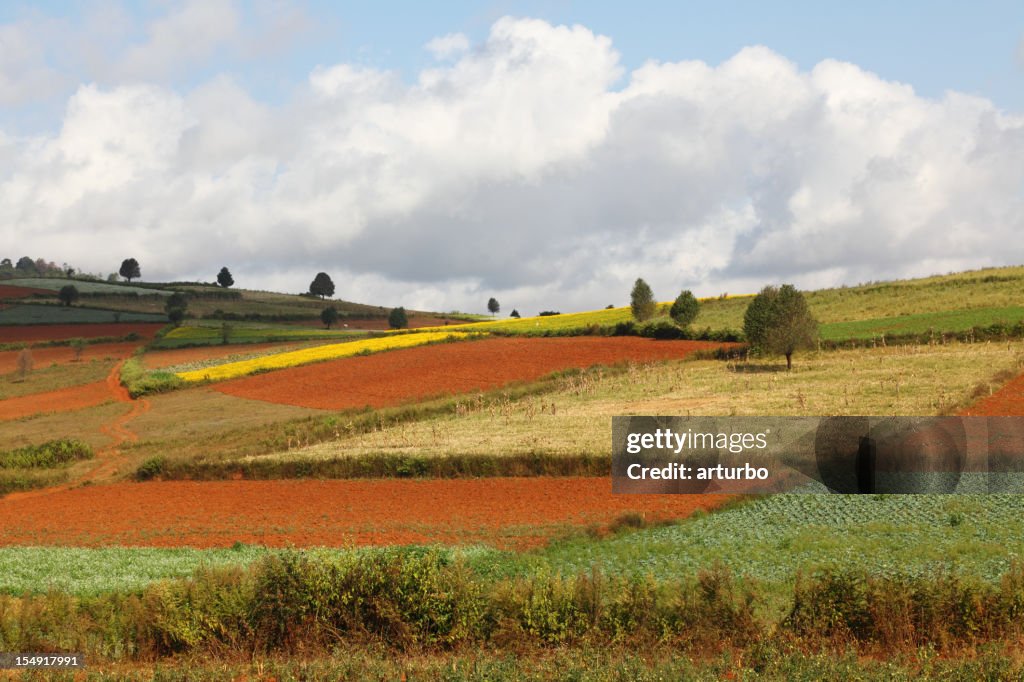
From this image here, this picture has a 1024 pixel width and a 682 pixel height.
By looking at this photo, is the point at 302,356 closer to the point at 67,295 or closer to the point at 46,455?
the point at 46,455

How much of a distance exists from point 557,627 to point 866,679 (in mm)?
4955

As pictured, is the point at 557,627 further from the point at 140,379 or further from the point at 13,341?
the point at 13,341

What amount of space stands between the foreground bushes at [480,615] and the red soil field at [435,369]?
3844 centimetres

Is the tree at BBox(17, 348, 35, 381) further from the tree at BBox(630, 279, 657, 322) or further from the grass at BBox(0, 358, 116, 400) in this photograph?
the tree at BBox(630, 279, 657, 322)

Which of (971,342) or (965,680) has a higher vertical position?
(971,342)

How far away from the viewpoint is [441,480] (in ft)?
110

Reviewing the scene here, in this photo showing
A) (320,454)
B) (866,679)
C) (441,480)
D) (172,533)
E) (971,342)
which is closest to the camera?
(866,679)

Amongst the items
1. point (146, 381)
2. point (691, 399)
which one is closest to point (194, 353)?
point (146, 381)

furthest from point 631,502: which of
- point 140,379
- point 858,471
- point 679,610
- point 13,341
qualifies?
point 13,341

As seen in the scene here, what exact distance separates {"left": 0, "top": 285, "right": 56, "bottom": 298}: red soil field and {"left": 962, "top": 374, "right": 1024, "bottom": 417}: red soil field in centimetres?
13759

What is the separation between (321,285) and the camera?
17600 centimetres

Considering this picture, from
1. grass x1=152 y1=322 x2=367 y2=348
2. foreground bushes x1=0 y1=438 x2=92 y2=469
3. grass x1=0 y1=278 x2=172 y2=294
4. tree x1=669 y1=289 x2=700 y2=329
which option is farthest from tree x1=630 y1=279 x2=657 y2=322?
grass x1=0 y1=278 x2=172 y2=294

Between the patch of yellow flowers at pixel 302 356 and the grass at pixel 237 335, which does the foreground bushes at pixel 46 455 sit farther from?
the grass at pixel 237 335

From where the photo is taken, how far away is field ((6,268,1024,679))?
14.9 meters
